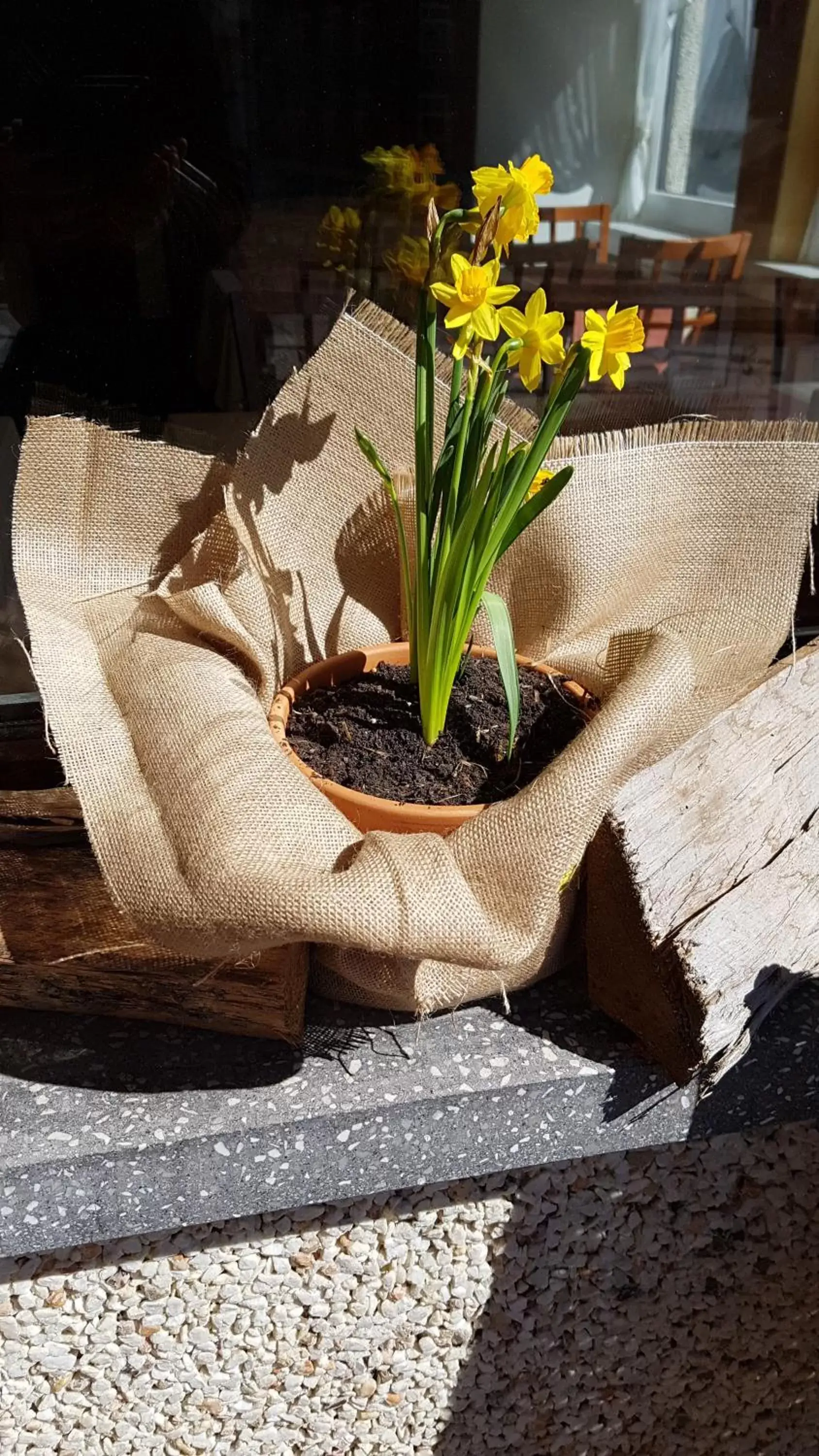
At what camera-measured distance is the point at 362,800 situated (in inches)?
22.8

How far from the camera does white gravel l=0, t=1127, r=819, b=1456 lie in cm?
64

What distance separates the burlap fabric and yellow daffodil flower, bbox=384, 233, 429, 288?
0.11 metres

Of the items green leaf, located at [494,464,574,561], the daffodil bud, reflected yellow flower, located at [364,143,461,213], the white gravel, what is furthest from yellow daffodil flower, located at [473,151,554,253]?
the white gravel

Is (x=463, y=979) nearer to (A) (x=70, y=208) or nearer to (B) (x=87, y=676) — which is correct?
(B) (x=87, y=676)

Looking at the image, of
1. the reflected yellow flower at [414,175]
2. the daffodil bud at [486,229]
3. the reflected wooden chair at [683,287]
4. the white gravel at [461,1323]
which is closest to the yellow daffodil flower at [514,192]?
the daffodil bud at [486,229]

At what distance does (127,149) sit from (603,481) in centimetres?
37

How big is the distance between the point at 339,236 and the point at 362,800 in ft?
1.34

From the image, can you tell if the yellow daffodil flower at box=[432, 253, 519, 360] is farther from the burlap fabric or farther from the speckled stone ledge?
the speckled stone ledge

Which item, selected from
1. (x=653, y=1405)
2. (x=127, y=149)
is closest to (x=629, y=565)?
(x=127, y=149)

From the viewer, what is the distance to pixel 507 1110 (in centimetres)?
59

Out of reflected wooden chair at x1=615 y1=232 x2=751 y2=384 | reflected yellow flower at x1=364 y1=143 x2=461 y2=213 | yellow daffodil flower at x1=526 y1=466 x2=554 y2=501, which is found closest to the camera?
yellow daffodil flower at x1=526 y1=466 x2=554 y2=501

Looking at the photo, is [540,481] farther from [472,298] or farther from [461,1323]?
[461,1323]

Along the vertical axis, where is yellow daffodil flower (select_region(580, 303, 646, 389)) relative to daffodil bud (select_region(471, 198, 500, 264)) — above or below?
below

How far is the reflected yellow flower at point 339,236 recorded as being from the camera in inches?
28.2
